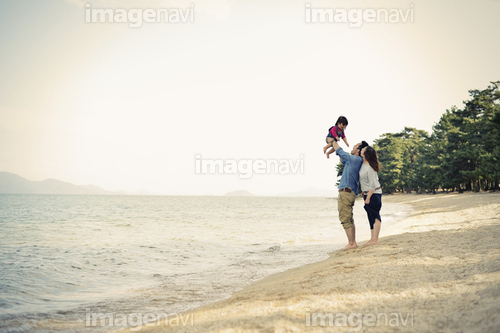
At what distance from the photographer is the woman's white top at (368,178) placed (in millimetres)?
6195

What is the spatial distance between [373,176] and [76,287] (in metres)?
6.14

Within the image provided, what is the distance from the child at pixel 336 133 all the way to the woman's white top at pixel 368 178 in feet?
2.28

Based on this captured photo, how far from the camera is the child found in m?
6.14

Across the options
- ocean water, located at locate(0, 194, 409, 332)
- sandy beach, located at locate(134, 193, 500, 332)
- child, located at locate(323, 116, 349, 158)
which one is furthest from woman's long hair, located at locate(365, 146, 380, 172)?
ocean water, located at locate(0, 194, 409, 332)

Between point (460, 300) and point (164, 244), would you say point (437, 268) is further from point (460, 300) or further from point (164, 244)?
point (164, 244)

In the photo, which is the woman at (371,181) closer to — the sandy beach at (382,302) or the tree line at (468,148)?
the sandy beach at (382,302)

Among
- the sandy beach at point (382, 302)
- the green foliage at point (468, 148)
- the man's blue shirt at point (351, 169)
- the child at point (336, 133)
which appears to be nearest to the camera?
the sandy beach at point (382, 302)

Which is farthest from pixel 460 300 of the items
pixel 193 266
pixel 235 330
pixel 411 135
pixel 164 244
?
pixel 411 135

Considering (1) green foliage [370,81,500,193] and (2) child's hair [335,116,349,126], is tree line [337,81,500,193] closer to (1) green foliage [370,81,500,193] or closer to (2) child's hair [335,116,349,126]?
(1) green foliage [370,81,500,193]

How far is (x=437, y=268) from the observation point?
3.97 m

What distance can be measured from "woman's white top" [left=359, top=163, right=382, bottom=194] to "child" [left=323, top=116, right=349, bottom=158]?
69 cm

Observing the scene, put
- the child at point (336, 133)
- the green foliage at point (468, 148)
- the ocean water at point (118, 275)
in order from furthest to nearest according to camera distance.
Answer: the green foliage at point (468, 148) → the child at point (336, 133) → the ocean water at point (118, 275)

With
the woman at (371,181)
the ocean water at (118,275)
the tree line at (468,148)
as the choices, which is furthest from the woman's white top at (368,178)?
the tree line at (468,148)

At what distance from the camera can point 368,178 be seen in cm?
623
